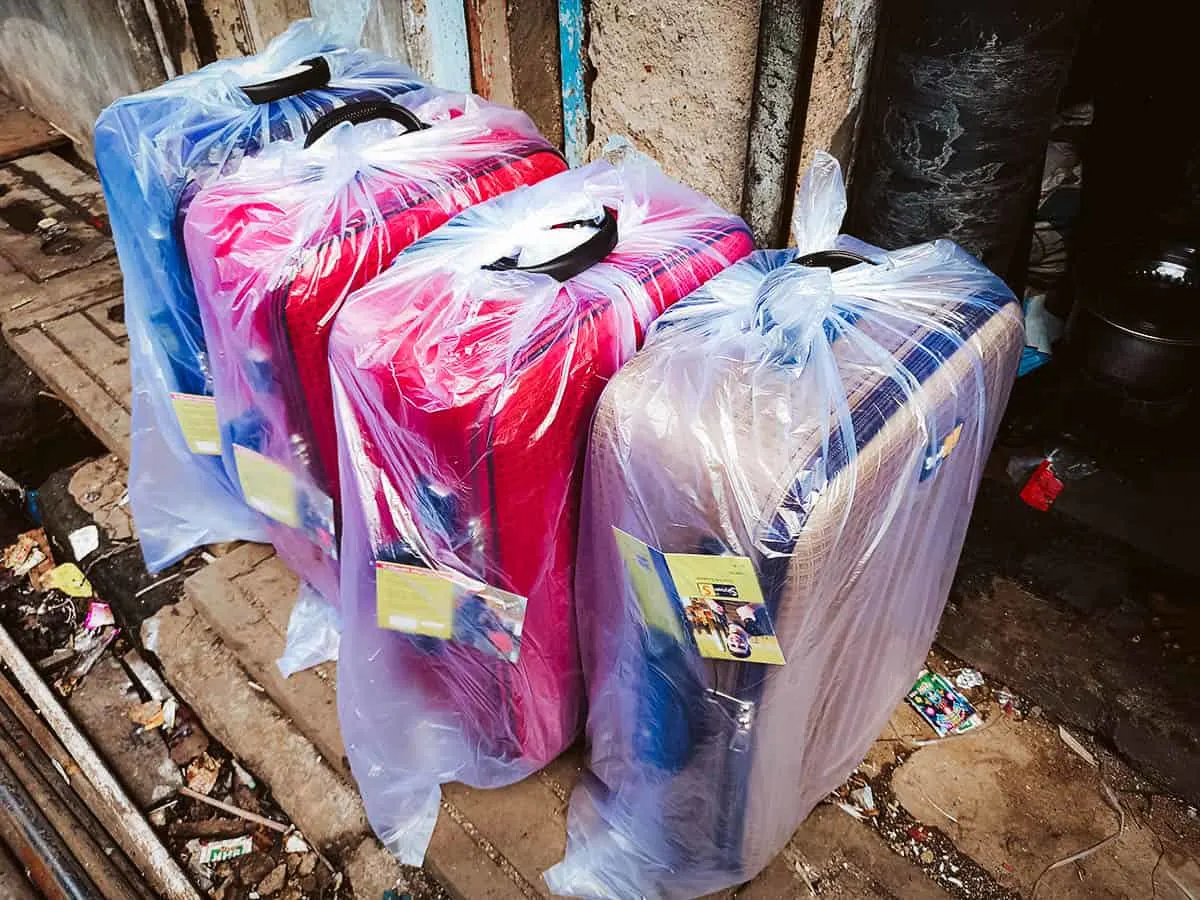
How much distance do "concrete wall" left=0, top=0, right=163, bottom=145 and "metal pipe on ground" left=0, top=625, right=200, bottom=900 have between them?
7.02ft

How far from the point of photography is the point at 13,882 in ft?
5.28

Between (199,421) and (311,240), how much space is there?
68cm

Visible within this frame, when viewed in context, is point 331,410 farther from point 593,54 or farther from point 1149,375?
point 1149,375

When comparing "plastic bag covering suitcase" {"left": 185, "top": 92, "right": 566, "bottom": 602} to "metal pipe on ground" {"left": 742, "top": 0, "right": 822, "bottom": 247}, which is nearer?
"plastic bag covering suitcase" {"left": 185, "top": 92, "right": 566, "bottom": 602}

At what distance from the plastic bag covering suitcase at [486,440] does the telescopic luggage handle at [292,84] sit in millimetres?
574

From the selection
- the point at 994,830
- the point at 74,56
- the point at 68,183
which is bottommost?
the point at 994,830

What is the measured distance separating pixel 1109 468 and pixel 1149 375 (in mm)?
260

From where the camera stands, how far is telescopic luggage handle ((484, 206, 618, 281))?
44.6 inches

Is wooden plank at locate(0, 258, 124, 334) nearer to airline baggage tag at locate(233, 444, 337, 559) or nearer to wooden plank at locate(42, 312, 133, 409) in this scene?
wooden plank at locate(42, 312, 133, 409)

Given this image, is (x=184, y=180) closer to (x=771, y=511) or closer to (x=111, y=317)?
(x=771, y=511)

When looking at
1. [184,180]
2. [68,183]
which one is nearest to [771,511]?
[184,180]

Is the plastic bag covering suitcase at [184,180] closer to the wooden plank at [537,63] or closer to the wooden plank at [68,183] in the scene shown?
the wooden plank at [537,63]

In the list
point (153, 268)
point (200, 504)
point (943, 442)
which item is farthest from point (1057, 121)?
point (200, 504)

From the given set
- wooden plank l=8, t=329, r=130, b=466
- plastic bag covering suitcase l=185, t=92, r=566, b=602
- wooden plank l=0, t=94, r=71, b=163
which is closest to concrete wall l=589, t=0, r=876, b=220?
plastic bag covering suitcase l=185, t=92, r=566, b=602
